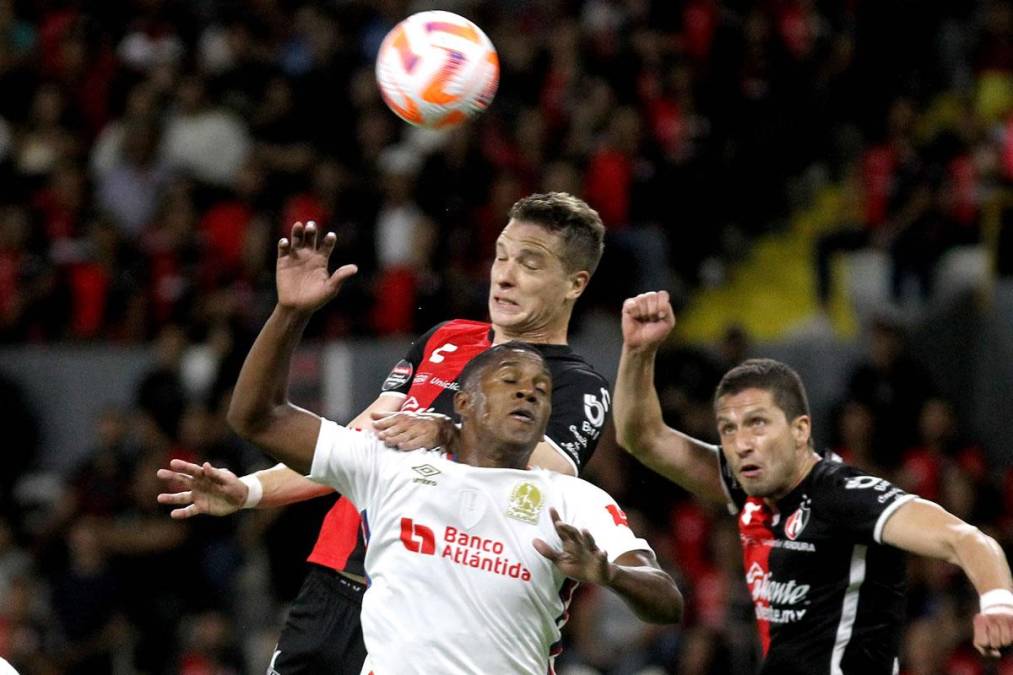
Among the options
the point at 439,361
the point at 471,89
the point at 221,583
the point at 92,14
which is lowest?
the point at 221,583

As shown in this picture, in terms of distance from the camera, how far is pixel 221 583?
1264 cm

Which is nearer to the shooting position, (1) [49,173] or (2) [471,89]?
(2) [471,89]

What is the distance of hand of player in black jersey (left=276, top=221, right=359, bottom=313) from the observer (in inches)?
212

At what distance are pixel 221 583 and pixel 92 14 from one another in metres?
6.87

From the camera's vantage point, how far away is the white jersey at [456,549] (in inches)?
214

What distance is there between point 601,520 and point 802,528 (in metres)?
1.39

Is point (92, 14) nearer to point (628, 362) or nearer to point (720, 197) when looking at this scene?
point (720, 197)

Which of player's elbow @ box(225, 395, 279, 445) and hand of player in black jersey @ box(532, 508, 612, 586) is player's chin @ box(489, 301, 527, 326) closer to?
player's elbow @ box(225, 395, 279, 445)

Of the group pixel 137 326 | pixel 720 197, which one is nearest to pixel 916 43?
pixel 720 197

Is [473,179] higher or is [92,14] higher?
[92,14]

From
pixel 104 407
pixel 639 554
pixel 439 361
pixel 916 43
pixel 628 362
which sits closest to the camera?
pixel 639 554

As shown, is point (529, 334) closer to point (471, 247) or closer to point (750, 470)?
point (750, 470)

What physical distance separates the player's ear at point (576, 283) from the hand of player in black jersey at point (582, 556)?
170 centimetres

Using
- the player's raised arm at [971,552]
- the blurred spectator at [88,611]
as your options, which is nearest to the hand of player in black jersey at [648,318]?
the player's raised arm at [971,552]
